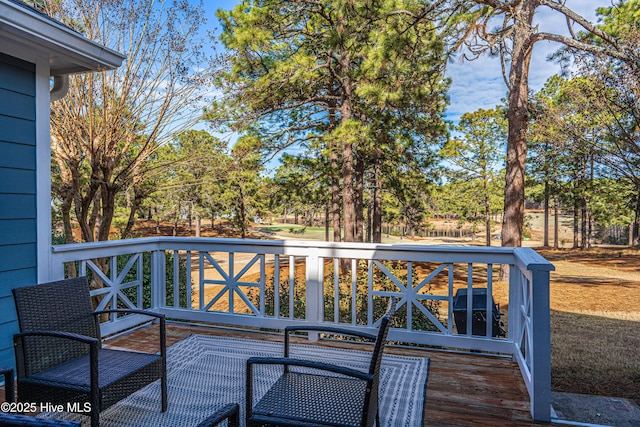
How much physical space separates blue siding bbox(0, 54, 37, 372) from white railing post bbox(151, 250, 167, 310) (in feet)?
4.40

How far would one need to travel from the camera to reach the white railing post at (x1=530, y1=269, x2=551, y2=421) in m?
2.30

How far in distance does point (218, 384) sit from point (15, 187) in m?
1.99

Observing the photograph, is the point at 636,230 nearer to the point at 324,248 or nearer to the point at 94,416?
the point at 324,248

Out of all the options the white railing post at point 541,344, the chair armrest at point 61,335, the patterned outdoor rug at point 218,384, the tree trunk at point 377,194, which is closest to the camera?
the chair armrest at point 61,335

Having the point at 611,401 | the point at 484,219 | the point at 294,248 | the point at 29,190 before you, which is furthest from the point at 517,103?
the point at 484,219

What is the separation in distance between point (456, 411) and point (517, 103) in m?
8.02

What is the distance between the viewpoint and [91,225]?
6047 millimetres

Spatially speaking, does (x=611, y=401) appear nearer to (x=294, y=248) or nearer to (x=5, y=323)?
(x=294, y=248)

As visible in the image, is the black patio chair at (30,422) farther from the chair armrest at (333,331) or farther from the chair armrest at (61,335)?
the chair armrest at (333,331)

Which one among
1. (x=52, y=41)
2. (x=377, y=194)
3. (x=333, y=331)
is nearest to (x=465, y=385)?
(x=333, y=331)

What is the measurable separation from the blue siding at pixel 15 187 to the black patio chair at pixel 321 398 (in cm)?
215

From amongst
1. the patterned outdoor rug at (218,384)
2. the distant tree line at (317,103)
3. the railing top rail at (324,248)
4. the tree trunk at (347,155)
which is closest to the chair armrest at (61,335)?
the patterned outdoor rug at (218,384)

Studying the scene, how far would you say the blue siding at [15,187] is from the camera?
111 inches

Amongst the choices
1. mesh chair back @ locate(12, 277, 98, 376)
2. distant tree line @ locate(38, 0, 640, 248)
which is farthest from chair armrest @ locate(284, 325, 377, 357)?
distant tree line @ locate(38, 0, 640, 248)
